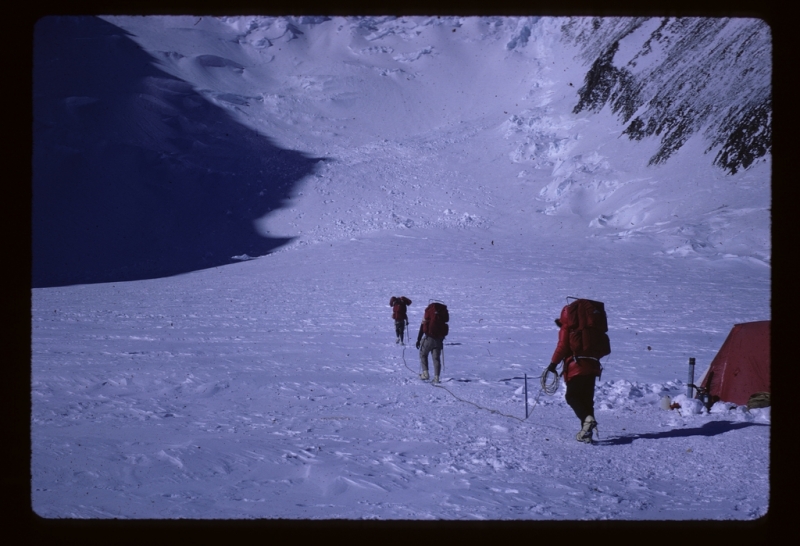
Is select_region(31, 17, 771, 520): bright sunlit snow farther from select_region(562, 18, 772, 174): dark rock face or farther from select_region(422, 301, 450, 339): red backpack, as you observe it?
select_region(422, 301, 450, 339): red backpack

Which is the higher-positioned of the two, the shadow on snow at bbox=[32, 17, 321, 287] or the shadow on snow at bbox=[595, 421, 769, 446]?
the shadow on snow at bbox=[32, 17, 321, 287]

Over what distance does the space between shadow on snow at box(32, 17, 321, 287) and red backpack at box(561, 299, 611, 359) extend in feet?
88.9

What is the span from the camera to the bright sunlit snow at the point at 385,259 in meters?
5.20

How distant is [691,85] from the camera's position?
4028 cm

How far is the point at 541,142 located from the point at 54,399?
40.5 meters

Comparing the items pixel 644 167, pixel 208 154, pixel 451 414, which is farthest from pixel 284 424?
pixel 208 154

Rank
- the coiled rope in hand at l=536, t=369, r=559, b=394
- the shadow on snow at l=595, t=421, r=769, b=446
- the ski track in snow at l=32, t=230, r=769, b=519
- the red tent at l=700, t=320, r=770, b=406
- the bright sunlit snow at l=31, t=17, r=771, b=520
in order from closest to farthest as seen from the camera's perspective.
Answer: the ski track in snow at l=32, t=230, r=769, b=519
the bright sunlit snow at l=31, t=17, r=771, b=520
the shadow on snow at l=595, t=421, r=769, b=446
the coiled rope in hand at l=536, t=369, r=559, b=394
the red tent at l=700, t=320, r=770, b=406

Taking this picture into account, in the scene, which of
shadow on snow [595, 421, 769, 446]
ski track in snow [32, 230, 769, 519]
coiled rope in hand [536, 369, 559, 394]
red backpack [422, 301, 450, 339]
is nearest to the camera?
ski track in snow [32, 230, 769, 519]

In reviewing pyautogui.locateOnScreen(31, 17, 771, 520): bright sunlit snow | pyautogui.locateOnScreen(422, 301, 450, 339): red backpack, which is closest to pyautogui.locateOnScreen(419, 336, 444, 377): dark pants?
pyautogui.locateOnScreen(422, 301, 450, 339): red backpack

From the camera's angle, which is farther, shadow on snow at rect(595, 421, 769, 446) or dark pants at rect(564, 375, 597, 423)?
shadow on snow at rect(595, 421, 769, 446)

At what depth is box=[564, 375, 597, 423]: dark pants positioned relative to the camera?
19.3 feet

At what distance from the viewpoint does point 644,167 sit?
124 ft

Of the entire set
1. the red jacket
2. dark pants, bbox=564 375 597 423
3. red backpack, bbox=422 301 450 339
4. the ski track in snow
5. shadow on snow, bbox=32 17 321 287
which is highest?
shadow on snow, bbox=32 17 321 287

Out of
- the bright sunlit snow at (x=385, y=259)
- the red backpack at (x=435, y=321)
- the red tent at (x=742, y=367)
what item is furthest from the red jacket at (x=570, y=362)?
the red backpack at (x=435, y=321)
